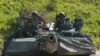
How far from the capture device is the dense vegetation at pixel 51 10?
18594 mm

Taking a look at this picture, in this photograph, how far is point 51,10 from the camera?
20.5m

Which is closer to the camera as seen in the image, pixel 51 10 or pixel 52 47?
pixel 52 47

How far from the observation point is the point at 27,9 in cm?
1981

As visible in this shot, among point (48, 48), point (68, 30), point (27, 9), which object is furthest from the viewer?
point (27, 9)

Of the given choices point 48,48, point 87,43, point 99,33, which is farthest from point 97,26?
point 48,48

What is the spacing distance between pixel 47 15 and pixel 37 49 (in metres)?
10.0

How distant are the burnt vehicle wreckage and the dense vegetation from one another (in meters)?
7.29

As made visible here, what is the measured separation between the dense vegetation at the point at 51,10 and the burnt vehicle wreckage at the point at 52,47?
7.29 meters

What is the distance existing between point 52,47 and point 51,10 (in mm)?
11232

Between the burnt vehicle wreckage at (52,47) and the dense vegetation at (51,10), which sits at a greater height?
the burnt vehicle wreckage at (52,47)

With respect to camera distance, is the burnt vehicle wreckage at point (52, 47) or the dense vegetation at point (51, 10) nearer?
the burnt vehicle wreckage at point (52, 47)

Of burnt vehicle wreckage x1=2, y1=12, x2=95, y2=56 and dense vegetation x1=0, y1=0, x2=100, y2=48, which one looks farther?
dense vegetation x1=0, y1=0, x2=100, y2=48

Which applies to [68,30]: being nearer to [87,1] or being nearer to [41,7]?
[41,7]

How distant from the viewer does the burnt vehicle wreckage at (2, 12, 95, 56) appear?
9602 mm
